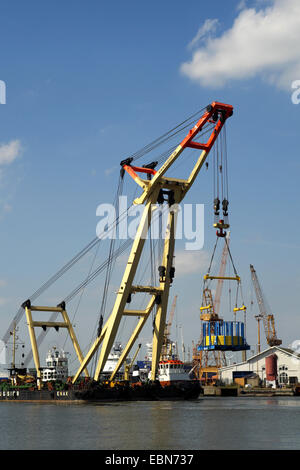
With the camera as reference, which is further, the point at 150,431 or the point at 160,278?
the point at 160,278

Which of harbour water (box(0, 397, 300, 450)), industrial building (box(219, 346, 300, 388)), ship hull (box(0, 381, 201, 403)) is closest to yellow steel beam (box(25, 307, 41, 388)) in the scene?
ship hull (box(0, 381, 201, 403))

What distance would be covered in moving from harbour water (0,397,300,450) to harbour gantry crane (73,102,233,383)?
11825 mm

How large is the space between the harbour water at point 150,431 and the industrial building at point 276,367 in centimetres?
5737

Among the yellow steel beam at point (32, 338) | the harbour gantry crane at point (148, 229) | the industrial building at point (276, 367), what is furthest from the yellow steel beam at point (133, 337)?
the industrial building at point (276, 367)

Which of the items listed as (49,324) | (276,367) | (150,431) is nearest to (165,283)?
(49,324)

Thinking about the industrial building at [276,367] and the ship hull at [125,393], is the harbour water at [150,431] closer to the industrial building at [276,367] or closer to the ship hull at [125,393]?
the ship hull at [125,393]

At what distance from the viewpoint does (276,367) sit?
106 metres

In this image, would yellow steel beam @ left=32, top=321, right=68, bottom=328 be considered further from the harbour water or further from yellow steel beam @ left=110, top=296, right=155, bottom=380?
the harbour water

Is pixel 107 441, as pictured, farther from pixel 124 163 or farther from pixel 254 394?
pixel 254 394

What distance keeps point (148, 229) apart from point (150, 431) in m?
26.9

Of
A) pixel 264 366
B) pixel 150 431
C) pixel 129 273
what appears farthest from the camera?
pixel 264 366

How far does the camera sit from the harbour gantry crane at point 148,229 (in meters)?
58.4

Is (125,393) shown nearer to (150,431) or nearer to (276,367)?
(150,431)

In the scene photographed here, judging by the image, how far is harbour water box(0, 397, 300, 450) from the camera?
30.2 metres
